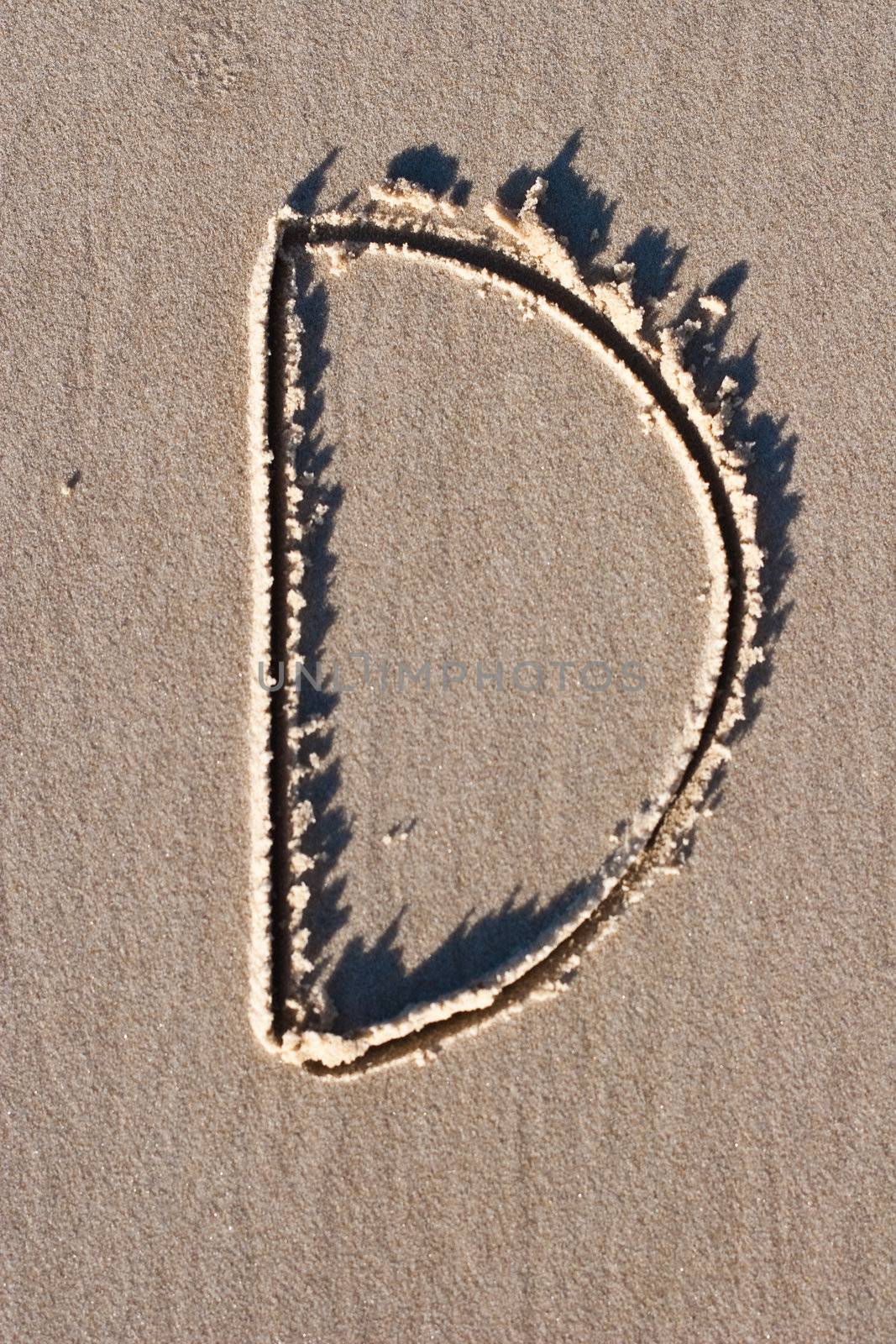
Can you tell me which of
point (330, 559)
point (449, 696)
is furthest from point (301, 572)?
point (449, 696)

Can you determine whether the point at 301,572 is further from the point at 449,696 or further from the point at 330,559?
the point at 449,696

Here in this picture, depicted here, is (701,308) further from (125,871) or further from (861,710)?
(125,871)

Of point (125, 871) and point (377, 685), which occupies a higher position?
point (377, 685)

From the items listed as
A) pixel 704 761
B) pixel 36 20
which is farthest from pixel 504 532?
pixel 36 20
